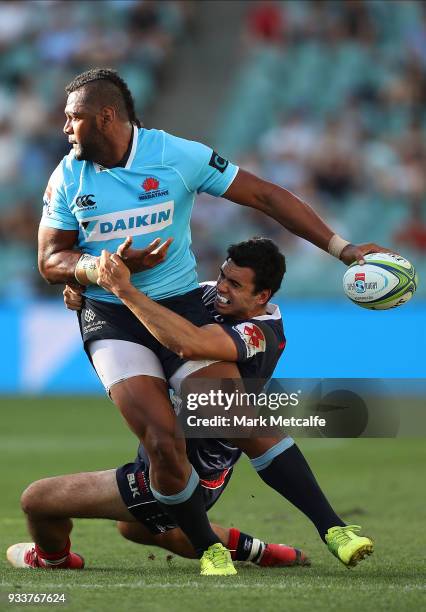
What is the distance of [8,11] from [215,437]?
14.9 meters

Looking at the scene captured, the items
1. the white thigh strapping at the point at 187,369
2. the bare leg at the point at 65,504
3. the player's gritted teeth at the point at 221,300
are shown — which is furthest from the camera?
the player's gritted teeth at the point at 221,300

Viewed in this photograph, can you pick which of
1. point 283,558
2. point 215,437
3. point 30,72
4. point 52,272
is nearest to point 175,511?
point 215,437

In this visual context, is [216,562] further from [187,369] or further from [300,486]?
[187,369]

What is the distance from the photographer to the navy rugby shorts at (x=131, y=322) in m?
5.95

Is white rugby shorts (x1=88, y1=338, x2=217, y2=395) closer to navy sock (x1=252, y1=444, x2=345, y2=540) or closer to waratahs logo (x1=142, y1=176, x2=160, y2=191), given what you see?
navy sock (x1=252, y1=444, x2=345, y2=540)

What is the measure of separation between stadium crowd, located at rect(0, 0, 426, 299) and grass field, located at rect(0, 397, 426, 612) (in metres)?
3.45

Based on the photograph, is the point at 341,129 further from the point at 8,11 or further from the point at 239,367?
the point at 239,367

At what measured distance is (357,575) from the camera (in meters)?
5.74

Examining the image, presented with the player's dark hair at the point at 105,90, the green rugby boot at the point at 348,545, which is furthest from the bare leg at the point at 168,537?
the player's dark hair at the point at 105,90

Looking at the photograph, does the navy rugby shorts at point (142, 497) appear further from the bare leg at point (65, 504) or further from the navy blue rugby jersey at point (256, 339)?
the navy blue rugby jersey at point (256, 339)

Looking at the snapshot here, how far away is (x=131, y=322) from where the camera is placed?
236 inches

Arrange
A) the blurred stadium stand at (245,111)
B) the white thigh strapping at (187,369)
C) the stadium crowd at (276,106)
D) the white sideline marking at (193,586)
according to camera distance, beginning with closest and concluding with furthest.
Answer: the white sideline marking at (193,586)
the white thigh strapping at (187,369)
the blurred stadium stand at (245,111)
the stadium crowd at (276,106)

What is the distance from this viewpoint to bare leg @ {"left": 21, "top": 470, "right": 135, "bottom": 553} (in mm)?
6008

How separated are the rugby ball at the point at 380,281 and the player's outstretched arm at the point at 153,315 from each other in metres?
0.82
